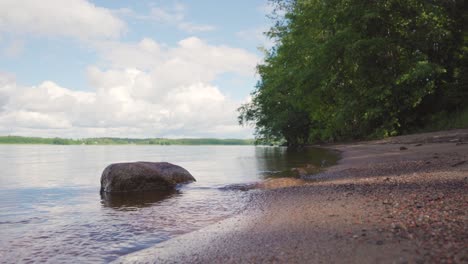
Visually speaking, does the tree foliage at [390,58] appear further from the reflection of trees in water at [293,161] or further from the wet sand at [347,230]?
the wet sand at [347,230]

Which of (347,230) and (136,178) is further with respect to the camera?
(136,178)

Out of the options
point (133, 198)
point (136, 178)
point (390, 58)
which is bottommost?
point (133, 198)

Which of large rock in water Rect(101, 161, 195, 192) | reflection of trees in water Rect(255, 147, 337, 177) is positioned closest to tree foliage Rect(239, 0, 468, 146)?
reflection of trees in water Rect(255, 147, 337, 177)

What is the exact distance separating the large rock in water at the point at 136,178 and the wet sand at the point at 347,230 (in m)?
5.71

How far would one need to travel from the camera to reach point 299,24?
3362 cm

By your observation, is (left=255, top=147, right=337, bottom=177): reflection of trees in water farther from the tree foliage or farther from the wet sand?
the wet sand

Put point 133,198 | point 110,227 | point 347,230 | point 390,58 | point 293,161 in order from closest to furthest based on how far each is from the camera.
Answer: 1. point 347,230
2. point 110,227
3. point 133,198
4. point 293,161
5. point 390,58

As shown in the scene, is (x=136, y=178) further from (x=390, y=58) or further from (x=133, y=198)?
(x=390, y=58)

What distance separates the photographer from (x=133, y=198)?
32.7 feet

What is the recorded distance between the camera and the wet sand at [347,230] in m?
3.35

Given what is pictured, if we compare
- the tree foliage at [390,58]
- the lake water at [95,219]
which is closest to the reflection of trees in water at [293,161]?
the tree foliage at [390,58]

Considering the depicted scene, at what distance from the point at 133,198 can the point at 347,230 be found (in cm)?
717

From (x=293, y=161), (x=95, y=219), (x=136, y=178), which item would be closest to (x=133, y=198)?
(x=136, y=178)

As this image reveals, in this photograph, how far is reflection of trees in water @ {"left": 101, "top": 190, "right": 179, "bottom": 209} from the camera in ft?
29.1
